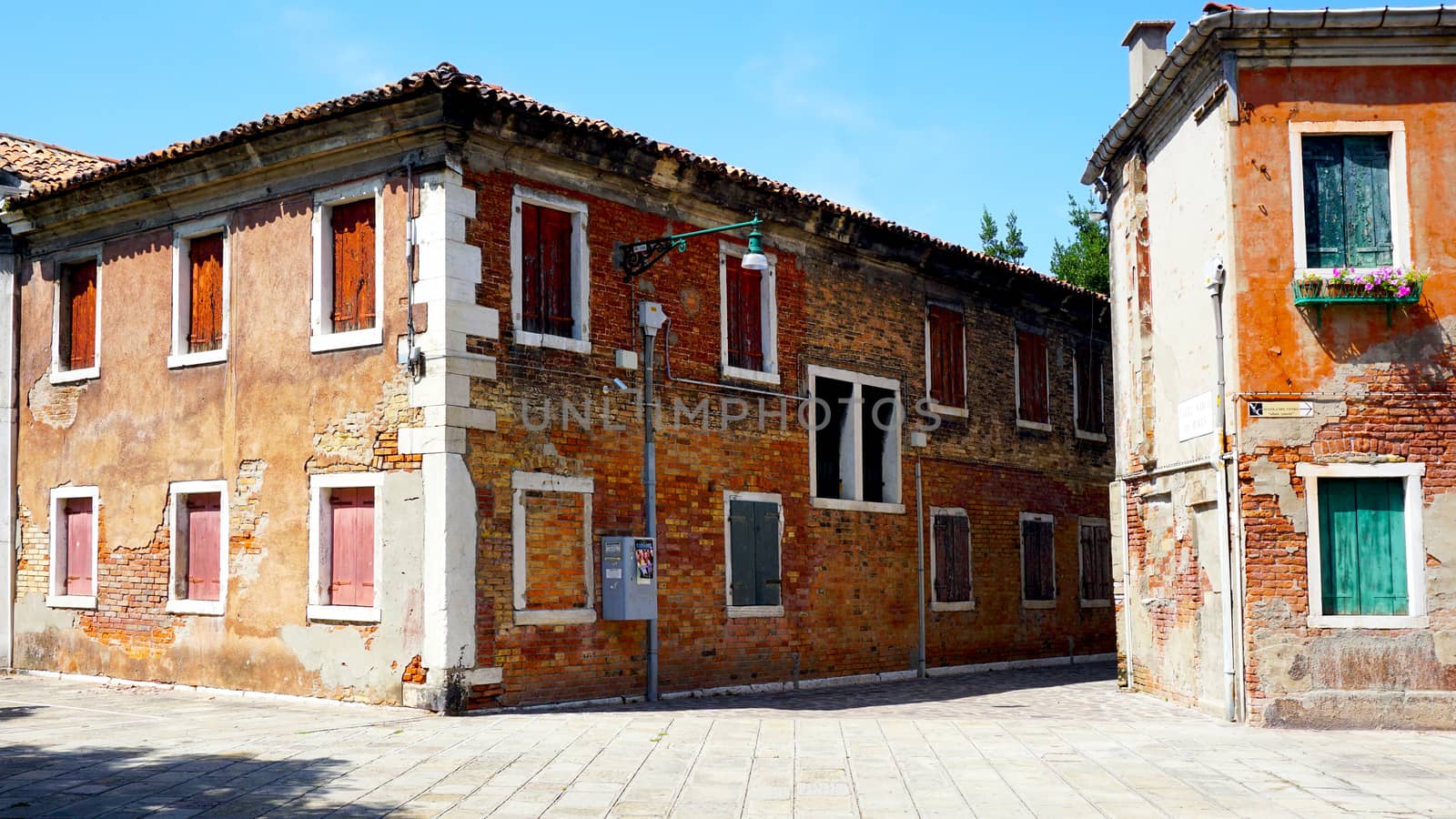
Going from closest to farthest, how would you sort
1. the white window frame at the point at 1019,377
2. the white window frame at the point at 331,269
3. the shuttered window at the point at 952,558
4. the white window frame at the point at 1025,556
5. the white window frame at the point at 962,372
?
the white window frame at the point at 331,269, the shuttered window at the point at 952,558, the white window frame at the point at 962,372, the white window frame at the point at 1025,556, the white window frame at the point at 1019,377

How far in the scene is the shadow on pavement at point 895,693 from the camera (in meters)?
14.3

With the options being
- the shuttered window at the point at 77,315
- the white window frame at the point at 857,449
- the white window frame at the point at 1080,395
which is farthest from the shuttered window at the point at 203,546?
the white window frame at the point at 1080,395

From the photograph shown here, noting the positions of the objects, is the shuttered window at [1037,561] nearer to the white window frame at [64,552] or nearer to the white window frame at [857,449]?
the white window frame at [857,449]

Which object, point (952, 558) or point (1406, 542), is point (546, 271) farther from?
point (1406, 542)

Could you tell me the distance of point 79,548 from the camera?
53.9ft

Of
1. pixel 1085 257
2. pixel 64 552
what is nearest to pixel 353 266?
pixel 64 552

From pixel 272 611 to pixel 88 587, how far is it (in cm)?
364

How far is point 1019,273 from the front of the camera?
68.2ft

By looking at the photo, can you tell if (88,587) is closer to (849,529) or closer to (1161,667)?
(849,529)

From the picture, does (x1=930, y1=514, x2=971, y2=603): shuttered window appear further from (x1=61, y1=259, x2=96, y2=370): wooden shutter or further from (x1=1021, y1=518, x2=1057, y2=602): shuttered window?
(x1=61, y1=259, x2=96, y2=370): wooden shutter

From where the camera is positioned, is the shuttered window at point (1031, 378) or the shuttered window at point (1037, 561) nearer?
the shuttered window at point (1037, 561)

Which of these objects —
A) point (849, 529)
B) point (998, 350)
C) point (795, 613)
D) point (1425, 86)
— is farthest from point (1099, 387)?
point (1425, 86)

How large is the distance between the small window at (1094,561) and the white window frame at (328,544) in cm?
1264

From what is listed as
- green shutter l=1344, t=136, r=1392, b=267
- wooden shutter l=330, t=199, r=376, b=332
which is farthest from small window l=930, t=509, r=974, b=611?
wooden shutter l=330, t=199, r=376, b=332
